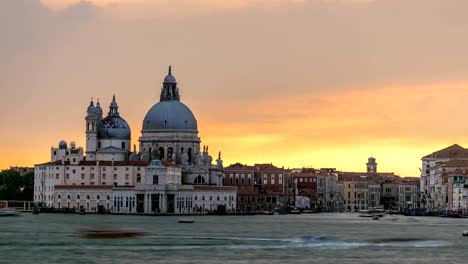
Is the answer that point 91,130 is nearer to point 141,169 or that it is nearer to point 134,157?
point 134,157

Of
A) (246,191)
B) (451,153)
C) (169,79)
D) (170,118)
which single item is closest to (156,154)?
(170,118)

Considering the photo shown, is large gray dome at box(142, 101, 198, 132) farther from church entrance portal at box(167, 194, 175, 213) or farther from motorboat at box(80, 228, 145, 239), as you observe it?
motorboat at box(80, 228, 145, 239)

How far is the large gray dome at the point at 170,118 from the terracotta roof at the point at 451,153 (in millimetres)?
38915

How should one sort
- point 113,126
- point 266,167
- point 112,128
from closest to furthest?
point 112,128
point 113,126
point 266,167

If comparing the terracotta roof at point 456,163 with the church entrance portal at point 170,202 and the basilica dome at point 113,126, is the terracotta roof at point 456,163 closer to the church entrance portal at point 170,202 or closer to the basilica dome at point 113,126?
the church entrance portal at point 170,202

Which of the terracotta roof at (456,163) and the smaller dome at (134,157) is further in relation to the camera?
the terracotta roof at (456,163)

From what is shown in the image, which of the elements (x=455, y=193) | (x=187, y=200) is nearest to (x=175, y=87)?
(x=187, y=200)

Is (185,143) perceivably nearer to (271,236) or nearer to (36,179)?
(36,179)

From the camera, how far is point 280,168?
186 meters

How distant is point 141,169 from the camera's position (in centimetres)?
A: 15200

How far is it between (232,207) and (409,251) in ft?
298

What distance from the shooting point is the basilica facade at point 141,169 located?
14812 cm

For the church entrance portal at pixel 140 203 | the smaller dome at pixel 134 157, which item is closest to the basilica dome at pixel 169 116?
the smaller dome at pixel 134 157

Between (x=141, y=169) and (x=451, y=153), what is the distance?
50674mm
